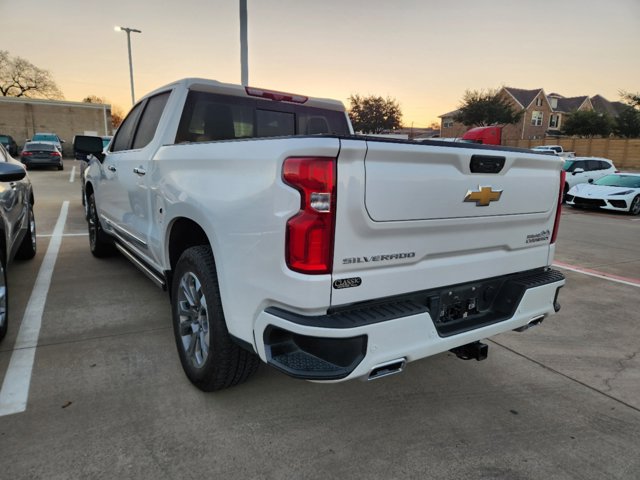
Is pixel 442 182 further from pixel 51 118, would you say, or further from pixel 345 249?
pixel 51 118

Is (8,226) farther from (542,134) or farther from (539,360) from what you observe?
(542,134)

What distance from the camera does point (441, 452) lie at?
7.67 feet

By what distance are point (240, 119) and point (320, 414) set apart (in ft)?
7.79

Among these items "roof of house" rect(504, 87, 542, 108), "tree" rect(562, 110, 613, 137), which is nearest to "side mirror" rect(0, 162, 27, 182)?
"tree" rect(562, 110, 613, 137)

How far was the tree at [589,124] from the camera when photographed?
47.6 meters

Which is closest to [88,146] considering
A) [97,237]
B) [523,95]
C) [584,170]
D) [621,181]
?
[97,237]

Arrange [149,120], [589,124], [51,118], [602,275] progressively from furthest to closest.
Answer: [589,124] → [51,118] → [602,275] → [149,120]

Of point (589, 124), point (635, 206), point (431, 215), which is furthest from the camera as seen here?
point (589, 124)

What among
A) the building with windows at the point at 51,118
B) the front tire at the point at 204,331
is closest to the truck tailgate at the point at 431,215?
the front tire at the point at 204,331

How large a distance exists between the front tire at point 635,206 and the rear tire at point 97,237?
13.8 metres

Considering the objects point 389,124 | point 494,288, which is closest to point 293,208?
point 494,288

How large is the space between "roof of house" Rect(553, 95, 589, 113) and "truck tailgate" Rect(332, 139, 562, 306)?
70.2 metres

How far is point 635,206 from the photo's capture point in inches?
515

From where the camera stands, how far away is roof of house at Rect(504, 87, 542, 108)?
188ft
